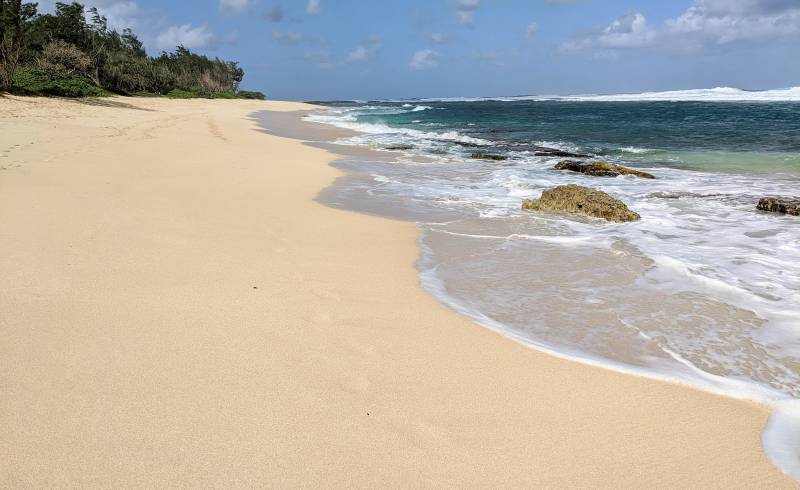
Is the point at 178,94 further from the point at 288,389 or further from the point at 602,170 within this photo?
the point at 288,389

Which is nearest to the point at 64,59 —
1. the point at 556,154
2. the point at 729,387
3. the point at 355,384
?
the point at 556,154

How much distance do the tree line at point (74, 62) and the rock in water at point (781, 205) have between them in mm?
27026

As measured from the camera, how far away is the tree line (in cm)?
2320

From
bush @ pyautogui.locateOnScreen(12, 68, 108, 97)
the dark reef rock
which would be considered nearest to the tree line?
bush @ pyautogui.locateOnScreen(12, 68, 108, 97)

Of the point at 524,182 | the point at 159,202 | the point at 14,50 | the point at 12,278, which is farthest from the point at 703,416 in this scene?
the point at 14,50

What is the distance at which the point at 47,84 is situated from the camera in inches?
968

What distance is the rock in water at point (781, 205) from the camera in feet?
26.2

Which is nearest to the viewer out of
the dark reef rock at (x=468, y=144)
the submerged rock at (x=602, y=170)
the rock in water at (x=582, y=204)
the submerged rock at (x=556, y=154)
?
the rock in water at (x=582, y=204)

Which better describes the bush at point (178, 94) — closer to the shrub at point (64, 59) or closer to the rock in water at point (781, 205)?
the shrub at point (64, 59)

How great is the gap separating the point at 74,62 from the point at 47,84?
1167 cm

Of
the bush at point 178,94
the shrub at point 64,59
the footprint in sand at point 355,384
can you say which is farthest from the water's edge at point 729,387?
the bush at point 178,94

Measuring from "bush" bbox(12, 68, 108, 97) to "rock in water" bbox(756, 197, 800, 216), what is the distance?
27877mm

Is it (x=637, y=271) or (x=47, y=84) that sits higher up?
(x=47, y=84)

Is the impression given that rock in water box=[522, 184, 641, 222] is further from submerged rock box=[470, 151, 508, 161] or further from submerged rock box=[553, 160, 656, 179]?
submerged rock box=[470, 151, 508, 161]
